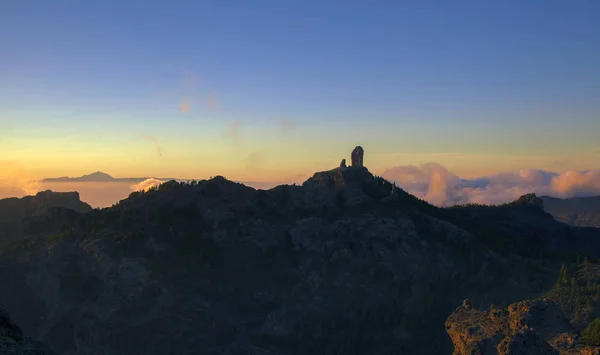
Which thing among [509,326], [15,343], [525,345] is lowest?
[509,326]

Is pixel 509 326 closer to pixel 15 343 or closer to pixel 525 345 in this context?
pixel 525 345

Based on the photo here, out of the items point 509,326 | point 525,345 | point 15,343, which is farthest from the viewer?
point 509,326

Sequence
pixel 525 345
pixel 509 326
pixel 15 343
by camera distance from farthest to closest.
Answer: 1. pixel 509 326
2. pixel 525 345
3. pixel 15 343

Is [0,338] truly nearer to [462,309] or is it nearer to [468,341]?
[468,341]

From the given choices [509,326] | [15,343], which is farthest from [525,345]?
[15,343]

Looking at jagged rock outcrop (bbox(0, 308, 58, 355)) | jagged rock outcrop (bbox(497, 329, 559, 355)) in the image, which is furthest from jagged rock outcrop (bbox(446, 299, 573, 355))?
jagged rock outcrop (bbox(0, 308, 58, 355))

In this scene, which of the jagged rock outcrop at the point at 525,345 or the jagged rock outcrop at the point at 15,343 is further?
the jagged rock outcrop at the point at 525,345

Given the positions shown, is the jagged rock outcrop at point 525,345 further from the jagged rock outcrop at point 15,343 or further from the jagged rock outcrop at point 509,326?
the jagged rock outcrop at point 15,343

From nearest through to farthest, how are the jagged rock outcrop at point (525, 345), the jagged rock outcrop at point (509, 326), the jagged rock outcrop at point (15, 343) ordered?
the jagged rock outcrop at point (15, 343) → the jagged rock outcrop at point (525, 345) → the jagged rock outcrop at point (509, 326)

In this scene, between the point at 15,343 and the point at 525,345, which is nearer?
the point at 15,343

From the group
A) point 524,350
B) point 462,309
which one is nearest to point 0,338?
point 524,350

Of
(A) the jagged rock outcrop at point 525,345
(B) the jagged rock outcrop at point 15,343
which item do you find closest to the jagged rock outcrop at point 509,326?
(A) the jagged rock outcrop at point 525,345
